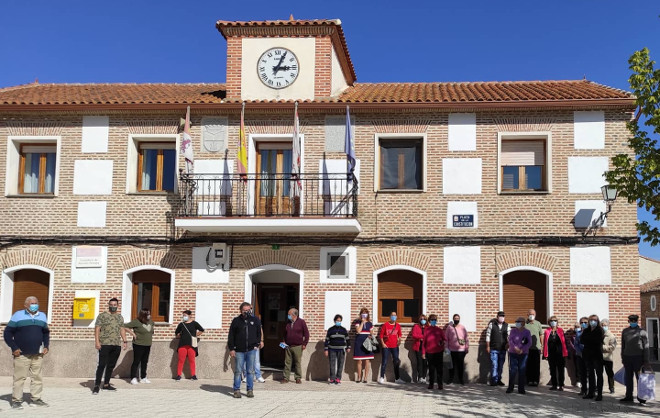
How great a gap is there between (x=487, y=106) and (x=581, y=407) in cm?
708

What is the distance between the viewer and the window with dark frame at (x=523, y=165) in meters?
17.1

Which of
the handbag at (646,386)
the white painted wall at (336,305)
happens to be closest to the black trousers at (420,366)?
the white painted wall at (336,305)

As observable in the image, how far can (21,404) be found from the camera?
40.0ft

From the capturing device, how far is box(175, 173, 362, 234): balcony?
16.4m

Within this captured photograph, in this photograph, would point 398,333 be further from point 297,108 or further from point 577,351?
point 297,108

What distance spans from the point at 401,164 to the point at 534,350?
5.12 m

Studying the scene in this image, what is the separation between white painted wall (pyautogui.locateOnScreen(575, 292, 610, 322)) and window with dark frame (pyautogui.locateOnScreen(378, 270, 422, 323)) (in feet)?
11.5

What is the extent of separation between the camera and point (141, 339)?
606 inches

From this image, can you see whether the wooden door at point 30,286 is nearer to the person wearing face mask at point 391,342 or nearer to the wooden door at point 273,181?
the wooden door at point 273,181

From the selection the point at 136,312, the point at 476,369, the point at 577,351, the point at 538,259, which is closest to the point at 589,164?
the point at 538,259

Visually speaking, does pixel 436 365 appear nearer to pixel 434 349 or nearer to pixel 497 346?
pixel 434 349

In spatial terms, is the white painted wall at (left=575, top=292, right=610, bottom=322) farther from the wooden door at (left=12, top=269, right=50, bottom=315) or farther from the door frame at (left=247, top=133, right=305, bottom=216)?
the wooden door at (left=12, top=269, right=50, bottom=315)

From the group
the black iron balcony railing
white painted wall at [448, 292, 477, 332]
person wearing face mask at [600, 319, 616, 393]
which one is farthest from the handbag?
the black iron balcony railing

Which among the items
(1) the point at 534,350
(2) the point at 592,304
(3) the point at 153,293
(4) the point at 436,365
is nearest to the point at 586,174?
(2) the point at 592,304
